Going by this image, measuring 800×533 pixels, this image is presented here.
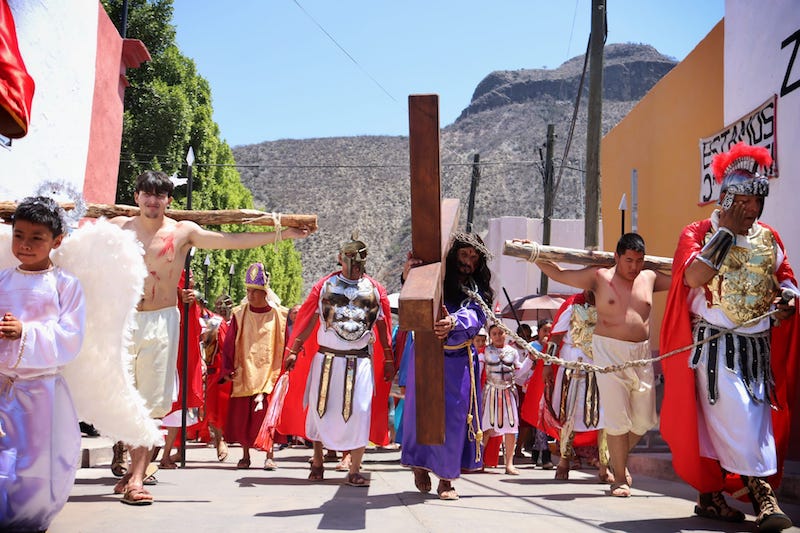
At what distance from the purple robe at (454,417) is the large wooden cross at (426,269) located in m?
1.56

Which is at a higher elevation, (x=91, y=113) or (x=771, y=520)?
(x=91, y=113)

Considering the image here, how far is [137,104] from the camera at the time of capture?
98.7 ft

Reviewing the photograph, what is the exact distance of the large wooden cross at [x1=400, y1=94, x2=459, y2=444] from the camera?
200 inches

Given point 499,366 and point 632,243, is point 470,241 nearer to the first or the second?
point 632,243

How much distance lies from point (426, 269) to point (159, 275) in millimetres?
2233

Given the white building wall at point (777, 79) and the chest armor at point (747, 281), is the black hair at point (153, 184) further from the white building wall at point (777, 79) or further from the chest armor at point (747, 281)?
the white building wall at point (777, 79)

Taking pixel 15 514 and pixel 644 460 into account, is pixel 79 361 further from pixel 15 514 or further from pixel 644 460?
pixel 644 460

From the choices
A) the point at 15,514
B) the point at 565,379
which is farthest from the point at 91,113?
the point at 15,514

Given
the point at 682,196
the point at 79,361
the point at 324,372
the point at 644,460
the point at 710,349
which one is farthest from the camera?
the point at 682,196

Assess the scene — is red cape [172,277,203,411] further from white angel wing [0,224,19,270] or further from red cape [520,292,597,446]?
red cape [520,292,597,446]

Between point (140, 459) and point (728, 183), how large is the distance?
4.28 meters

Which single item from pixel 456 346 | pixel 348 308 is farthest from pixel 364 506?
pixel 348 308

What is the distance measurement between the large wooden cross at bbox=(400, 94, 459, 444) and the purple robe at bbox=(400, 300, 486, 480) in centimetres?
156

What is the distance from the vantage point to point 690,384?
20.6 feet
